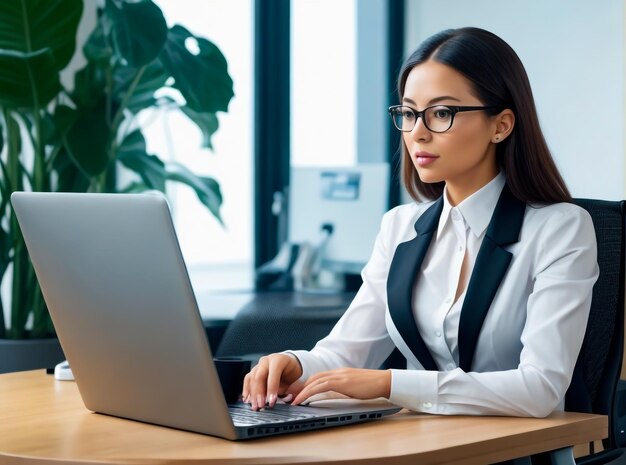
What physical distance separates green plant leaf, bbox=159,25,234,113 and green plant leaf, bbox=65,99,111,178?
0.31 m

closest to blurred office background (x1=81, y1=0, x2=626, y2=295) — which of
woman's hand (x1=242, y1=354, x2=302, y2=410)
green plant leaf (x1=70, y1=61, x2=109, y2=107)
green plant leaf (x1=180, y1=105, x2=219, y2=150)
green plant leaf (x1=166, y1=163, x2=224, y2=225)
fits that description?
green plant leaf (x1=180, y1=105, x2=219, y2=150)

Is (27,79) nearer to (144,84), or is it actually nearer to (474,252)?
(144,84)

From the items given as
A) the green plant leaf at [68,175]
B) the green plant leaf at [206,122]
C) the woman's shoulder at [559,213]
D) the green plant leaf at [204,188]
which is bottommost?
the green plant leaf at [204,188]

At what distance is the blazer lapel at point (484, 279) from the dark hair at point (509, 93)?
3.4 inches

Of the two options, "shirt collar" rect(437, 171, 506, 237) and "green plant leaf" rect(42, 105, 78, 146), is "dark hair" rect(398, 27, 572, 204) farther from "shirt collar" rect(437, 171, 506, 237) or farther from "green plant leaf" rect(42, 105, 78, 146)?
"green plant leaf" rect(42, 105, 78, 146)

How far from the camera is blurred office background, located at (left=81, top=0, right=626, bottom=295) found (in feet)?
16.2

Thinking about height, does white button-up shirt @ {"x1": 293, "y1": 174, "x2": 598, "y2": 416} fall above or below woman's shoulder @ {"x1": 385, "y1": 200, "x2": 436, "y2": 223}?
below

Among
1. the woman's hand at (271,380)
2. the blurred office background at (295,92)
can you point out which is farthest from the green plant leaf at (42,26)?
the blurred office background at (295,92)

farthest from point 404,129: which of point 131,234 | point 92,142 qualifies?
point 92,142

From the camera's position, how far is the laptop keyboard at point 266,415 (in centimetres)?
130

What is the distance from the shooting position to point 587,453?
1870 millimetres

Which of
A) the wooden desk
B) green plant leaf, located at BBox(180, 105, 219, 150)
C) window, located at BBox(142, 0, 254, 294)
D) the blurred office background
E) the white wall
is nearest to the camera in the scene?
the wooden desk

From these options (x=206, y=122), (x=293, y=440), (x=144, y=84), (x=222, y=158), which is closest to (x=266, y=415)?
(x=293, y=440)

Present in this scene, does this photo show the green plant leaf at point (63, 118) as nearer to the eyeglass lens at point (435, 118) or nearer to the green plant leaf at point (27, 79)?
the green plant leaf at point (27, 79)
